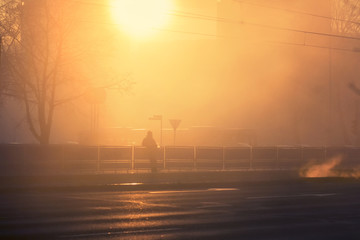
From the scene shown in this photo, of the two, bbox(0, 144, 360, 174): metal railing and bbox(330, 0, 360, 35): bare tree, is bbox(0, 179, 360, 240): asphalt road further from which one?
bbox(330, 0, 360, 35): bare tree

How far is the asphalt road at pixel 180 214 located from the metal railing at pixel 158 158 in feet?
25.1

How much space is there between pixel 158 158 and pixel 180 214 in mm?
17378

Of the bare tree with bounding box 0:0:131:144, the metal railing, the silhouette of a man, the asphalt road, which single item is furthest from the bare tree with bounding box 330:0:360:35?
the asphalt road

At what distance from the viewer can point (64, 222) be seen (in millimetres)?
11211

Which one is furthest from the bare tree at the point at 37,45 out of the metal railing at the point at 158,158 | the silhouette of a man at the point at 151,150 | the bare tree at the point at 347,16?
the bare tree at the point at 347,16

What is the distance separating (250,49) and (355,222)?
54786 millimetres

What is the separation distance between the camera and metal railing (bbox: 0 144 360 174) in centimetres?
2602

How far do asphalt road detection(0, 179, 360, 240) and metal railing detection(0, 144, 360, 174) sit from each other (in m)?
7.66

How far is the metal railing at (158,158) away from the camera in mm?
26016

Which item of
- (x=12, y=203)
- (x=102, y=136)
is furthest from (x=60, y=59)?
(x=12, y=203)

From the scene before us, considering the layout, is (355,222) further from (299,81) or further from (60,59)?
(299,81)

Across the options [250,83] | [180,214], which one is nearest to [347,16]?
[250,83]

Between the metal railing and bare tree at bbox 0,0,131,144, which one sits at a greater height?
bare tree at bbox 0,0,131,144

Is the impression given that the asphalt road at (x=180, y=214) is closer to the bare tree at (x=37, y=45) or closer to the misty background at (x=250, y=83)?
the bare tree at (x=37, y=45)
